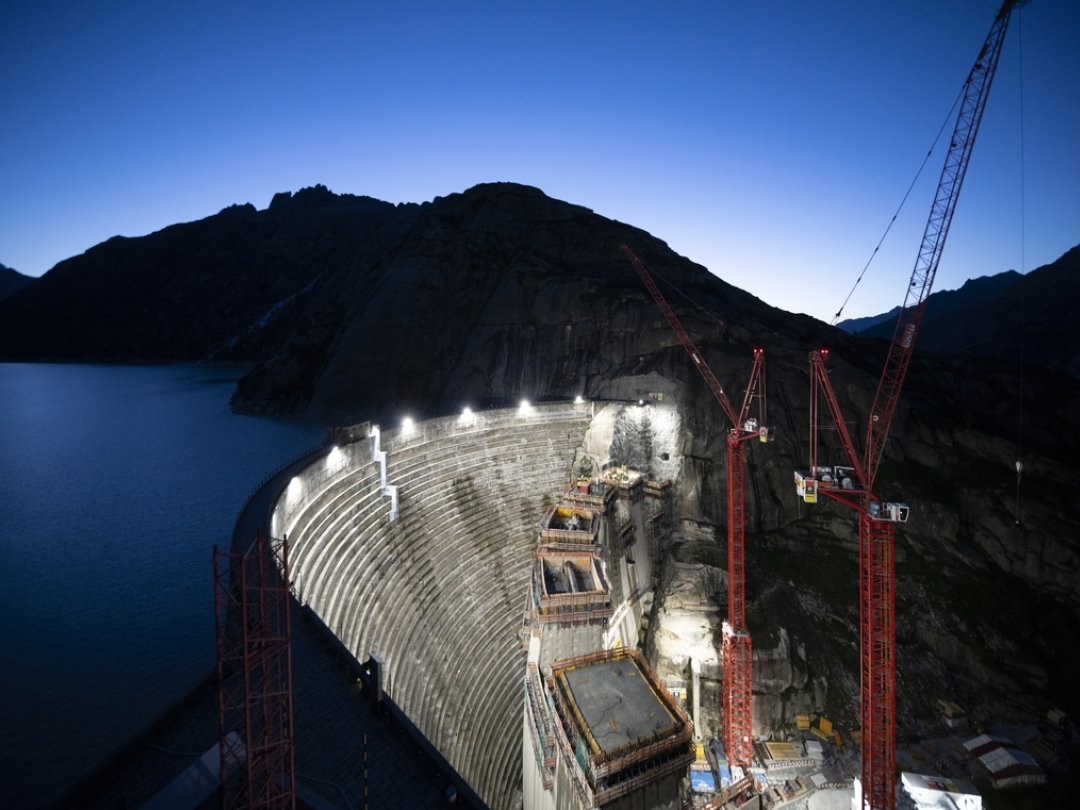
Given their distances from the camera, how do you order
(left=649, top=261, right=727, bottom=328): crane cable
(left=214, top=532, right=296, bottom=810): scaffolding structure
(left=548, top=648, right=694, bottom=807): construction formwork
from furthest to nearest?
(left=649, top=261, right=727, bottom=328): crane cable → (left=548, top=648, right=694, bottom=807): construction formwork → (left=214, top=532, right=296, bottom=810): scaffolding structure

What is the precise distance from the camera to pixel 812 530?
5228cm

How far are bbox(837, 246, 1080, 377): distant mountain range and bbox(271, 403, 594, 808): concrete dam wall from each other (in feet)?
309

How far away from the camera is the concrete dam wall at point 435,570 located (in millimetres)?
24688

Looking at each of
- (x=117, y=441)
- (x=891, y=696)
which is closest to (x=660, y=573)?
(x=891, y=696)

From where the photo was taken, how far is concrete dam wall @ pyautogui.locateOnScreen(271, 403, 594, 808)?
2469 centimetres

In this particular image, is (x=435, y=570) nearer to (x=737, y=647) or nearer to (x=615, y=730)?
(x=615, y=730)

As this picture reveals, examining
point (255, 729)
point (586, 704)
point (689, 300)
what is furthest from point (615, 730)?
point (689, 300)

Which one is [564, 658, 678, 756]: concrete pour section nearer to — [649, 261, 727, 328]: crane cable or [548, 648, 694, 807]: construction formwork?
[548, 648, 694, 807]: construction formwork

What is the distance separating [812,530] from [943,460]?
59.2 feet

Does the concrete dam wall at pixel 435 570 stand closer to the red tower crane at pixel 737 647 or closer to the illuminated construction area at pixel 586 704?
the illuminated construction area at pixel 586 704

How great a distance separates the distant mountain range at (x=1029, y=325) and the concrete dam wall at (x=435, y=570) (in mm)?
94277

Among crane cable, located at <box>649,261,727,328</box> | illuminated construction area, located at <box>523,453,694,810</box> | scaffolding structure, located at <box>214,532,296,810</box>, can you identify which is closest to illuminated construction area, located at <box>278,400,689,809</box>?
illuminated construction area, located at <box>523,453,694,810</box>

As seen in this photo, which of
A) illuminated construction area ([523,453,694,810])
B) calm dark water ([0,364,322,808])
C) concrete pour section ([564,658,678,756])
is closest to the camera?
illuminated construction area ([523,453,694,810])

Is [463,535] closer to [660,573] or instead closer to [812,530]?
[660,573]
